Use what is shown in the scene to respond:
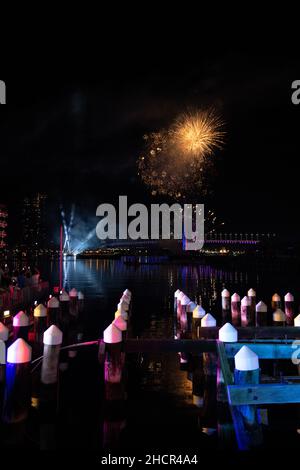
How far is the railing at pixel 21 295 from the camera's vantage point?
48.9 feet

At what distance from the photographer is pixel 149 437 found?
6.73 metres

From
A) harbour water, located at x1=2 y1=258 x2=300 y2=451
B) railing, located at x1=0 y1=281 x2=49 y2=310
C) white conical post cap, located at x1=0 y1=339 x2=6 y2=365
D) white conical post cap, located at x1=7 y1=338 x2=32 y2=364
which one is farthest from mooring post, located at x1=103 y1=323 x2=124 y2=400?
railing, located at x1=0 y1=281 x2=49 y2=310

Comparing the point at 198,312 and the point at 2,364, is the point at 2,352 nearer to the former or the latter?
the point at 2,364

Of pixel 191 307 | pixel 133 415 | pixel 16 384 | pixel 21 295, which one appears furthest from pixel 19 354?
pixel 21 295

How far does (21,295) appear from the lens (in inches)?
694

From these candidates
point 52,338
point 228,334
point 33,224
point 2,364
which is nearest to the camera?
point 52,338

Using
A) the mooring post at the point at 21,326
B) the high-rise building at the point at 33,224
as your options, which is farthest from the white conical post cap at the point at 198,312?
the high-rise building at the point at 33,224

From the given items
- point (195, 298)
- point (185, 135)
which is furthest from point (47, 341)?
point (195, 298)

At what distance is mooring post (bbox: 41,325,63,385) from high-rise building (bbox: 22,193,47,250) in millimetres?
143053

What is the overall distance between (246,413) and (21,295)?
13430 mm

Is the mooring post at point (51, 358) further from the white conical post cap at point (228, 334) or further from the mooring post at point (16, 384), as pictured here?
the white conical post cap at point (228, 334)

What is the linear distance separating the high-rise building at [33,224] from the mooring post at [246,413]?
478ft

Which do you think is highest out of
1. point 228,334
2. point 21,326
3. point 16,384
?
point 228,334
